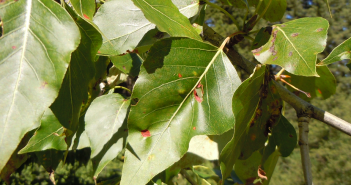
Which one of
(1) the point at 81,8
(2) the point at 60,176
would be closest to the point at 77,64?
(1) the point at 81,8

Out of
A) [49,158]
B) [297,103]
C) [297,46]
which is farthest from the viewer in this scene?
[49,158]

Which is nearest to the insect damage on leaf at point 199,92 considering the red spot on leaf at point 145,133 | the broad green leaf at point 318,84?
the red spot on leaf at point 145,133

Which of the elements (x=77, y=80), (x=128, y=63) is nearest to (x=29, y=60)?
(x=77, y=80)

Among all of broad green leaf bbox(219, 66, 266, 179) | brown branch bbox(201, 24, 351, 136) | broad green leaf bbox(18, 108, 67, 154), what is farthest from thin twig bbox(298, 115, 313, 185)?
broad green leaf bbox(18, 108, 67, 154)

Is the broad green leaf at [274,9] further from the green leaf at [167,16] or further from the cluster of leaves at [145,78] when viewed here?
the green leaf at [167,16]

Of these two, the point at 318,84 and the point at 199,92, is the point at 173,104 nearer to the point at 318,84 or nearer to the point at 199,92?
the point at 199,92
